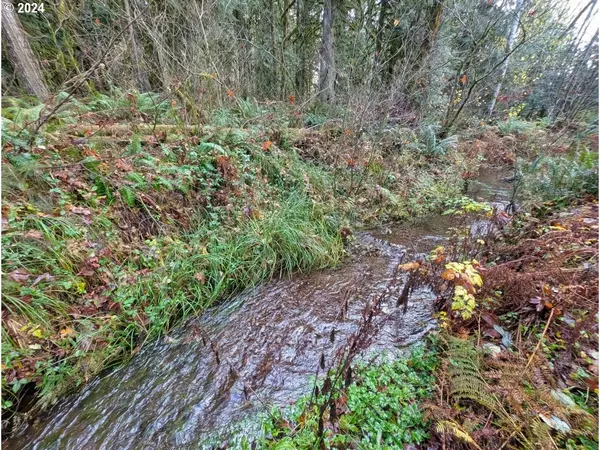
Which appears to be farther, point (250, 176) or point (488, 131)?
point (488, 131)

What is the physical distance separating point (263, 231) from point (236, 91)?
3.55m

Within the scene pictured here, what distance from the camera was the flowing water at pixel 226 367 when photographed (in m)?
1.83

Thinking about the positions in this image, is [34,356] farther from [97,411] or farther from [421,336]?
[421,336]

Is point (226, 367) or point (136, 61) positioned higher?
point (136, 61)

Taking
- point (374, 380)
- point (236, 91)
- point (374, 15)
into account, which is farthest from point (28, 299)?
Result: point (374, 15)

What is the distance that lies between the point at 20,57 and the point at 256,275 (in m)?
4.88

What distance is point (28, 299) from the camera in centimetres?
202

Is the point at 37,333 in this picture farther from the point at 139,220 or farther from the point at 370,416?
the point at 370,416

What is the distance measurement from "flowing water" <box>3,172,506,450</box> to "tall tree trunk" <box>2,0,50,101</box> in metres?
4.63

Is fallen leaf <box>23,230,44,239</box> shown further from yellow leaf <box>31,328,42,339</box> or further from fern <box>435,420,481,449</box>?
fern <box>435,420,481,449</box>

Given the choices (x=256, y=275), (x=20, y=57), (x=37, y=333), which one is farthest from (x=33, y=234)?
(x=20, y=57)

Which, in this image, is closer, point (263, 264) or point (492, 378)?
point (492, 378)

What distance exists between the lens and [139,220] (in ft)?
10.1

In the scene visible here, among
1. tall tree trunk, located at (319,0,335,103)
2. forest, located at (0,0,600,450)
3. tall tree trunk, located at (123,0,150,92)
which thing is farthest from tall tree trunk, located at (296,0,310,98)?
tall tree trunk, located at (123,0,150,92)
